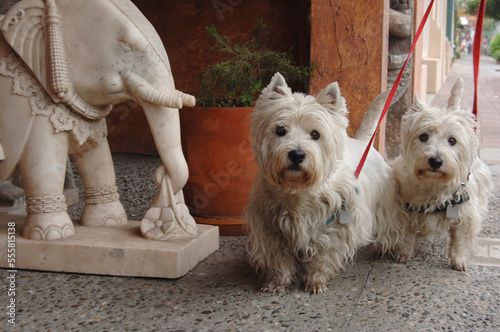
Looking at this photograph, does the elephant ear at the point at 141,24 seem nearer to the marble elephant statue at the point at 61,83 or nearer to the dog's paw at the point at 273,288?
the marble elephant statue at the point at 61,83

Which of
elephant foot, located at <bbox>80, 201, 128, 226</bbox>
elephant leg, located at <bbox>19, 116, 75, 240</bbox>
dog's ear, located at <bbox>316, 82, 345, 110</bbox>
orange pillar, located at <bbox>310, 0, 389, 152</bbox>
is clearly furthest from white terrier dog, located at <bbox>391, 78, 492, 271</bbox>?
elephant leg, located at <bbox>19, 116, 75, 240</bbox>

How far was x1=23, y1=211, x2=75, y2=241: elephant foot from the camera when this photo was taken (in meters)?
3.05

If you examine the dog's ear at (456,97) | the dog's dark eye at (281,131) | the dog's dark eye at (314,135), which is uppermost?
the dog's ear at (456,97)

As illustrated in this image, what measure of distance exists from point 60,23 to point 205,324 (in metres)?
1.74

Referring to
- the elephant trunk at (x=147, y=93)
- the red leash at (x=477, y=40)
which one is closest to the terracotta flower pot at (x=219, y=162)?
the elephant trunk at (x=147, y=93)

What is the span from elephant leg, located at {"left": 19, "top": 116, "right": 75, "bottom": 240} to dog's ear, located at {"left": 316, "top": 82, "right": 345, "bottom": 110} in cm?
145

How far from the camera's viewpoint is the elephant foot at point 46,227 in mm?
3053

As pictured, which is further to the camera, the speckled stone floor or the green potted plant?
the green potted plant

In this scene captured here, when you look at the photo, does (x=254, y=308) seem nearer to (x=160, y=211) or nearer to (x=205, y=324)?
(x=205, y=324)

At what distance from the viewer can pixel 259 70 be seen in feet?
12.9

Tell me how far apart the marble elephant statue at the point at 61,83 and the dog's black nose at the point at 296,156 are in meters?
0.78

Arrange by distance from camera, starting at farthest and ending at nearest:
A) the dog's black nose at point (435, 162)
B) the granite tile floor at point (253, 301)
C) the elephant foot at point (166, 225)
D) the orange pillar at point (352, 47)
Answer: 1. the orange pillar at point (352, 47)
2. the elephant foot at point (166, 225)
3. the dog's black nose at point (435, 162)
4. the granite tile floor at point (253, 301)

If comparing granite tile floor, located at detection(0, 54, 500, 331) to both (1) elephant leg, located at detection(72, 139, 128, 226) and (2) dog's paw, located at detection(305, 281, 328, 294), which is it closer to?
(2) dog's paw, located at detection(305, 281, 328, 294)

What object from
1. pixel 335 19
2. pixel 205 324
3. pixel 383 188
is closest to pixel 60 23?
pixel 205 324
